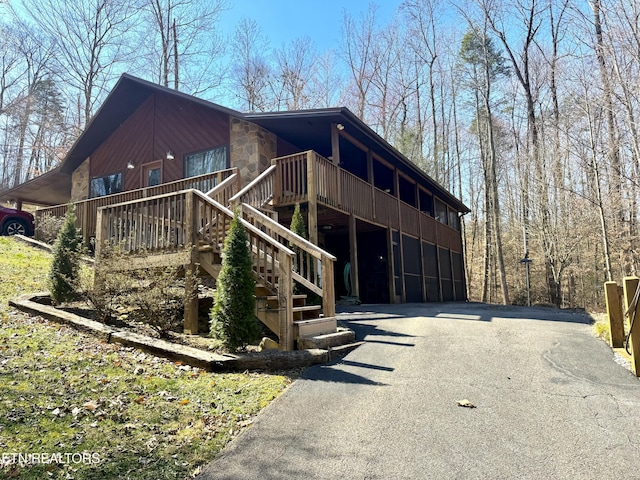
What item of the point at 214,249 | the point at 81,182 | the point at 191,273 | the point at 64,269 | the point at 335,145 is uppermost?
the point at 81,182

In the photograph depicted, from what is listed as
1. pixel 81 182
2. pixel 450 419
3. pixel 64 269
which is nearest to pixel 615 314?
pixel 450 419

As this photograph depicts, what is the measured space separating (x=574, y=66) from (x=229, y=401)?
14889 mm

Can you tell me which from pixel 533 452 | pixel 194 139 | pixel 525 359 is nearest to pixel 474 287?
pixel 194 139

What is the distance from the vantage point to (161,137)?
13547 millimetres

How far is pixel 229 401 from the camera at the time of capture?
3867 millimetres

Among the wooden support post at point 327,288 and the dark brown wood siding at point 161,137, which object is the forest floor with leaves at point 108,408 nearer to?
the wooden support post at point 327,288

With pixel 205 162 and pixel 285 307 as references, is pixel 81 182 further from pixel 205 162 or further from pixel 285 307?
pixel 285 307

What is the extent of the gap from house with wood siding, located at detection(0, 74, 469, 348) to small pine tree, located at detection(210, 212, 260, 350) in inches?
16.6

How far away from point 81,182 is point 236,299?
13.7 m

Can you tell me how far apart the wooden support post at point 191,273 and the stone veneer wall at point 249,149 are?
476cm

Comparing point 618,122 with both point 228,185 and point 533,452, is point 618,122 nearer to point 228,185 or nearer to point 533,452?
point 228,185

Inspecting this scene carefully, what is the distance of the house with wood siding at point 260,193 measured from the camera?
22.1ft

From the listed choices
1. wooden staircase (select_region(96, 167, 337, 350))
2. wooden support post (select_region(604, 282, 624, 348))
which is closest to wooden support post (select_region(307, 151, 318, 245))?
wooden staircase (select_region(96, 167, 337, 350))

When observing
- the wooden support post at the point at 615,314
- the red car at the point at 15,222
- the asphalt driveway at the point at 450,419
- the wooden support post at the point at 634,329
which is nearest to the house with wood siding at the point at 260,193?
the asphalt driveway at the point at 450,419
